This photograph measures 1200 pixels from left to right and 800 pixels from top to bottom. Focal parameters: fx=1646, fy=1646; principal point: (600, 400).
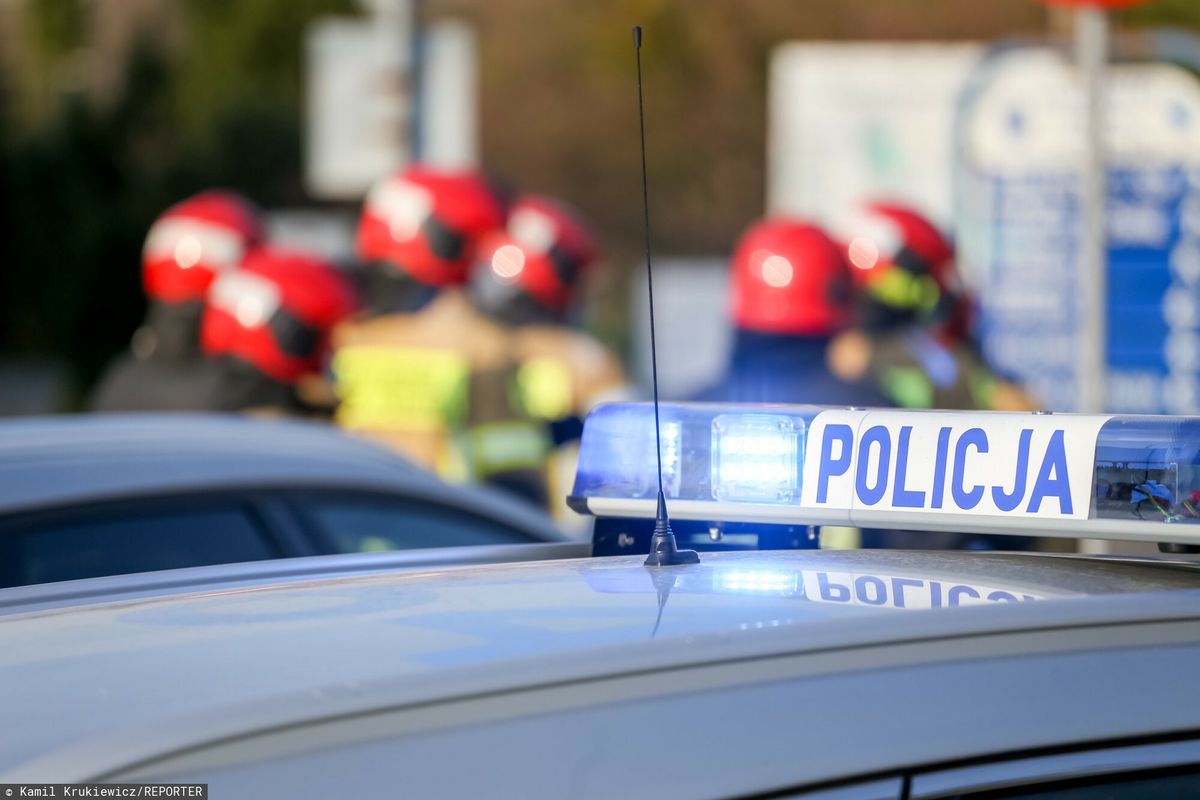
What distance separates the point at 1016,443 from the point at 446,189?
5.65 meters

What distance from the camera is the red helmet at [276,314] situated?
5.85 metres

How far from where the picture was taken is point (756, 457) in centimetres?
168

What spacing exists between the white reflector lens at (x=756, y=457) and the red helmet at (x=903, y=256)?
4751 millimetres

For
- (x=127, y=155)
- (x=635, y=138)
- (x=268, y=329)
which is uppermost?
(x=127, y=155)

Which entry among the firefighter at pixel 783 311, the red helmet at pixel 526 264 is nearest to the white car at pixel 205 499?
the firefighter at pixel 783 311

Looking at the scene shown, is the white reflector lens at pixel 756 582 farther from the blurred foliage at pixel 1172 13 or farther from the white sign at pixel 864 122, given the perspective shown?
the blurred foliage at pixel 1172 13

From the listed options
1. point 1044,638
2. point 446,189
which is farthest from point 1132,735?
point 446,189

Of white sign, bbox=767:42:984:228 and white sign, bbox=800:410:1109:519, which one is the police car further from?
white sign, bbox=767:42:984:228

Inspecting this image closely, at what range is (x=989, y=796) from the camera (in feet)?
3.93

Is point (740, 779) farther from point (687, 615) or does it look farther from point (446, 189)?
point (446, 189)

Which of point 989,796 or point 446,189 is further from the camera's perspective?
point 446,189

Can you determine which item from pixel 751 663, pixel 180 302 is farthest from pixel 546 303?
pixel 751 663

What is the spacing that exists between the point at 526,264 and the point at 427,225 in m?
0.56

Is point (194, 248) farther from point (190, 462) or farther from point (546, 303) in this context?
point (190, 462)
